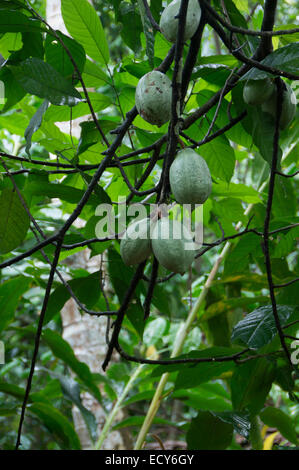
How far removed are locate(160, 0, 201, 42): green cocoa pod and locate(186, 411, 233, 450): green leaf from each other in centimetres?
80

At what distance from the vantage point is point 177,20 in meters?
0.63

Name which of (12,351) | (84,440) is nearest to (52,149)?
(84,440)

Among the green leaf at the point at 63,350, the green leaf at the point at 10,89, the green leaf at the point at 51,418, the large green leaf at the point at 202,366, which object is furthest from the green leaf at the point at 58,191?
the green leaf at the point at 51,418

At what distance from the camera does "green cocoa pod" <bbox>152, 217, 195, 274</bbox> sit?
53cm

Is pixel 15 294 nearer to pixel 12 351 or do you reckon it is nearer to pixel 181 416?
pixel 12 351

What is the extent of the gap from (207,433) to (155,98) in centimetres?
80

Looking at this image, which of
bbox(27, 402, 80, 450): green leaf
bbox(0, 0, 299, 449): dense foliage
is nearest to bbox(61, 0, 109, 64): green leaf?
bbox(0, 0, 299, 449): dense foliage

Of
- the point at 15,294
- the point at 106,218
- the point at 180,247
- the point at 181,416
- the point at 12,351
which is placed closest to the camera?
the point at 180,247

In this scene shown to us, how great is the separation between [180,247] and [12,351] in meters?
1.88

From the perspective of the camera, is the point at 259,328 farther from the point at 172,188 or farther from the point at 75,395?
the point at 75,395

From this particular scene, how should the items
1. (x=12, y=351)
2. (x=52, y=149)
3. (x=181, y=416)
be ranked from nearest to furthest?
1. (x=52, y=149)
2. (x=12, y=351)
3. (x=181, y=416)

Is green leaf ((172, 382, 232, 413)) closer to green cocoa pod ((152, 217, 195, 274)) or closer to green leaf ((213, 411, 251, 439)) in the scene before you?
green leaf ((213, 411, 251, 439))

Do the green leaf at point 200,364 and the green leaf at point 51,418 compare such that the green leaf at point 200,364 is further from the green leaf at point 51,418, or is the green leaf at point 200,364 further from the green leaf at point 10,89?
the green leaf at point 10,89

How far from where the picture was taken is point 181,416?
2816 mm
